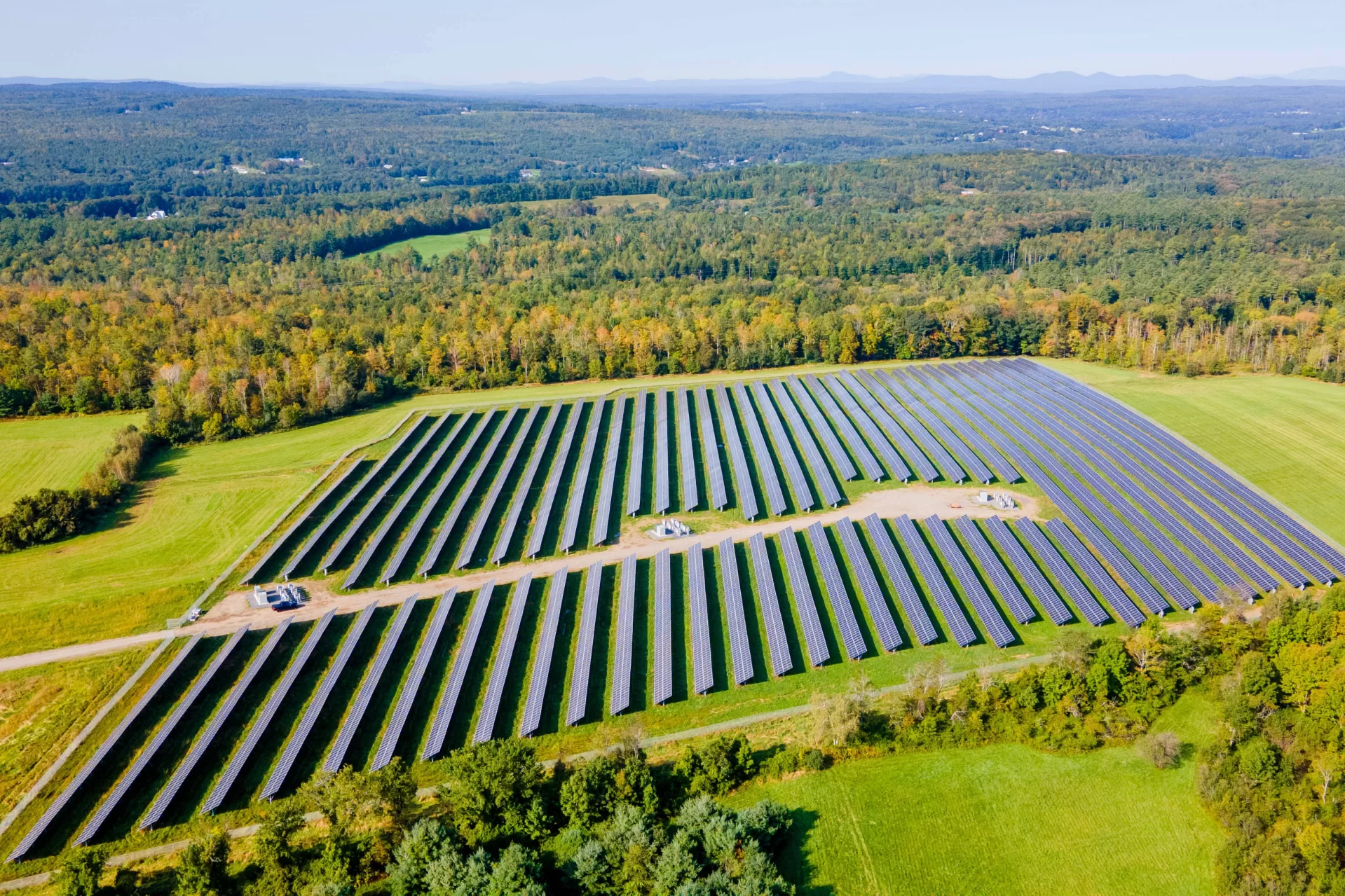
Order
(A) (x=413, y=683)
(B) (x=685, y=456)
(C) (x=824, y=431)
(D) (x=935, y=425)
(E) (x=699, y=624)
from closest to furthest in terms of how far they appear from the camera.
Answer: (A) (x=413, y=683) < (E) (x=699, y=624) < (B) (x=685, y=456) < (C) (x=824, y=431) < (D) (x=935, y=425)

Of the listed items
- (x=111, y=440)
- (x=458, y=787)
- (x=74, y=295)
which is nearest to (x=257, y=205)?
(x=74, y=295)

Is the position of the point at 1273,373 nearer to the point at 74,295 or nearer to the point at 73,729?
the point at 73,729

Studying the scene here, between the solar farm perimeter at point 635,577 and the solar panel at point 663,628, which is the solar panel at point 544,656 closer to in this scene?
the solar farm perimeter at point 635,577

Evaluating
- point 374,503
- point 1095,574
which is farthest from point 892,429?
point 374,503

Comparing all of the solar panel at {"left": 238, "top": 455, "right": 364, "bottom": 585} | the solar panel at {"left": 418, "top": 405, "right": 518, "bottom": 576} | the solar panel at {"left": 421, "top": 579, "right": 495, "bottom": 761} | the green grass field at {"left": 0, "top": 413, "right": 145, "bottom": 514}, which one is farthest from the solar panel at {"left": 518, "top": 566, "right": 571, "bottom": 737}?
the green grass field at {"left": 0, "top": 413, "right": 145, "bottom": 514}

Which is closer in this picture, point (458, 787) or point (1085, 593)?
point (458, 787)

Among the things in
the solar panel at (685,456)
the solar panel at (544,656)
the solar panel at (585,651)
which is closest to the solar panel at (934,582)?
the solar panel at (685,456)

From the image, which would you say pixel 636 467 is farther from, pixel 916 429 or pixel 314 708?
pixel 314 708
